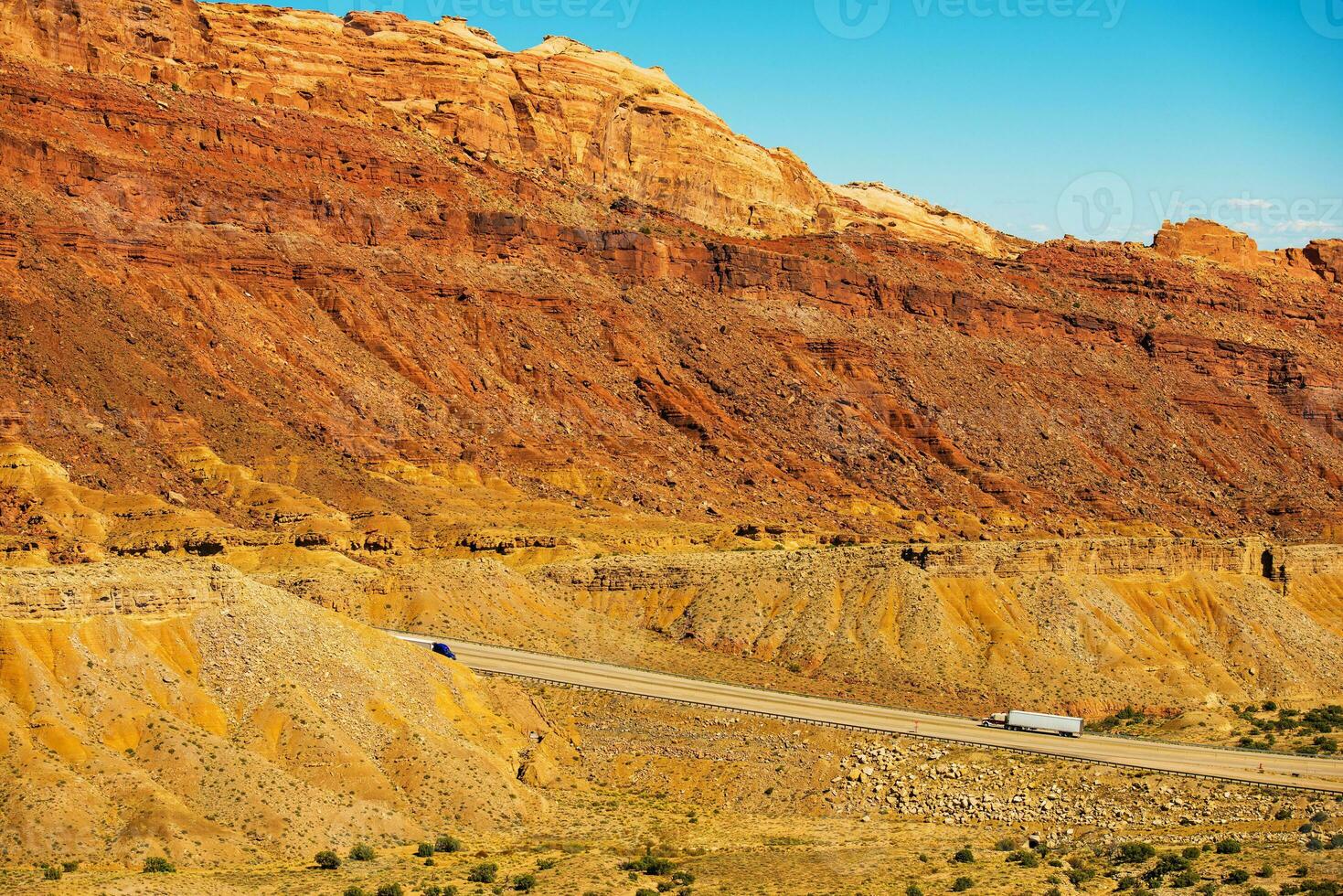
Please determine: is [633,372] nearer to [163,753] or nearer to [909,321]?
[909,321]

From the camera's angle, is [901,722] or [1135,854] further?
[901,722]

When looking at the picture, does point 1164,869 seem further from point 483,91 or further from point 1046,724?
point 483,91

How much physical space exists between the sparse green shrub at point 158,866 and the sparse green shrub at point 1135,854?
22.2 metres

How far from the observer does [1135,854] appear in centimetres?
4547

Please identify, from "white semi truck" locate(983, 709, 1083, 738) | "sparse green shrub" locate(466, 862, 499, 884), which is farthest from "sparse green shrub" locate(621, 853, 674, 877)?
"white semi truck" locate(983, 709, 1083, 738)

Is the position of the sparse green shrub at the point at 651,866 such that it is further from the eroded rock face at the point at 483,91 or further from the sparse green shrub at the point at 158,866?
the eroded rock face at the point at 483,91

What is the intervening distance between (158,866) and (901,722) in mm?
26221

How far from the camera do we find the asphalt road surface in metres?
53.9

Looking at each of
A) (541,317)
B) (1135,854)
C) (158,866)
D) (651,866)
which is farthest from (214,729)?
(541,317)

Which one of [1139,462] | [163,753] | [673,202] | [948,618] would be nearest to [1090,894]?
[163,753]

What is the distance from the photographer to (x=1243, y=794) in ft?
166

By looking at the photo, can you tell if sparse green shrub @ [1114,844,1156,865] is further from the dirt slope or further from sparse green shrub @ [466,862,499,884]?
the dirt slope

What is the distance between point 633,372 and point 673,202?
4469 cm

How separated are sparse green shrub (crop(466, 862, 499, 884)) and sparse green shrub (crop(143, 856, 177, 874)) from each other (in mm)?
6802
